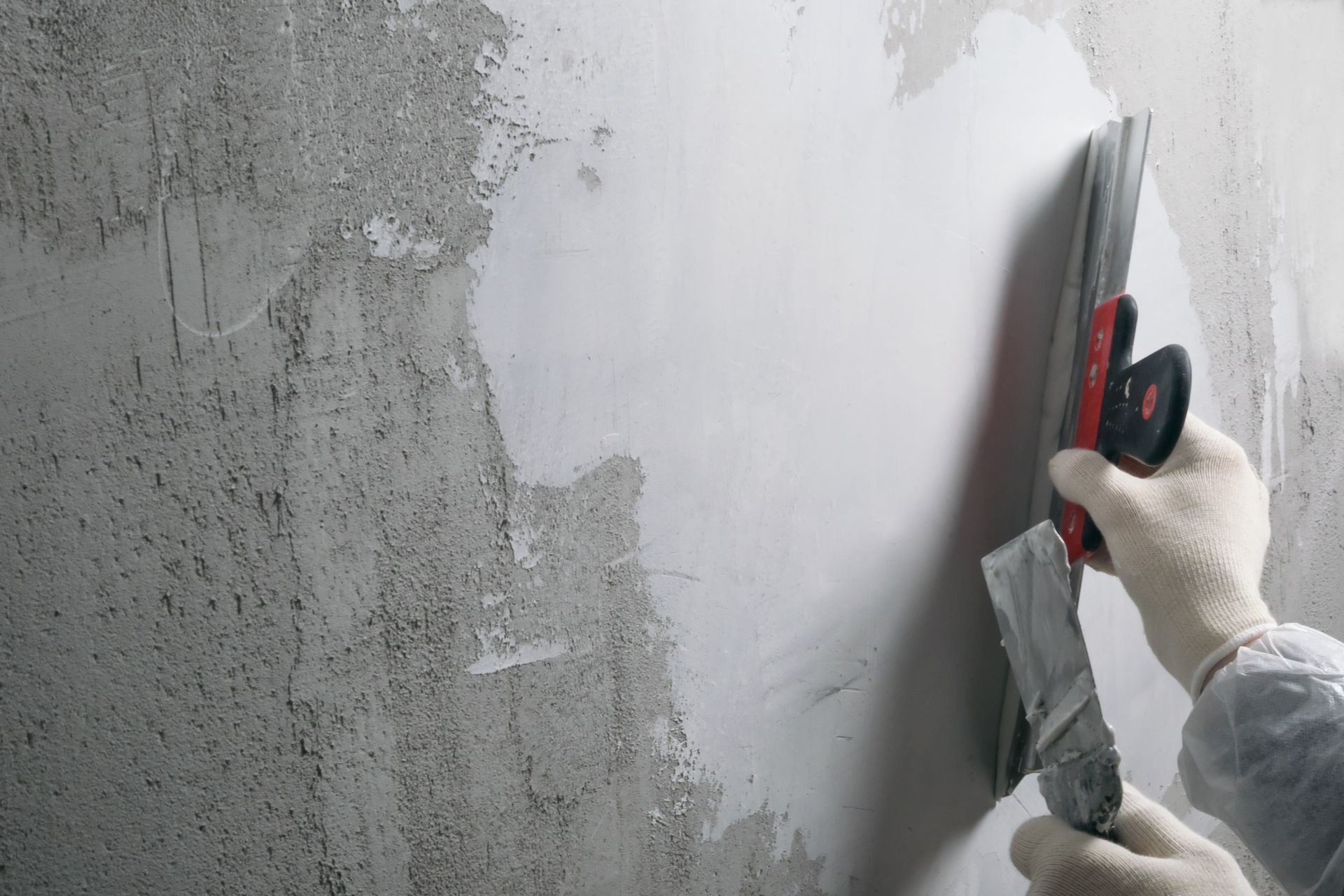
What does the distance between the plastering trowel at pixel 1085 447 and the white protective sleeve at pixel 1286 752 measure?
111mm

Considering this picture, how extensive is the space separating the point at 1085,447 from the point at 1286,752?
0.40 meters

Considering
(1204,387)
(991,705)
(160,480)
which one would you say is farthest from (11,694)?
(1204,387)

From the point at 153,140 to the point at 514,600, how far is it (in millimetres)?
531

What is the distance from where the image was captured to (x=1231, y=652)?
2.68 ft

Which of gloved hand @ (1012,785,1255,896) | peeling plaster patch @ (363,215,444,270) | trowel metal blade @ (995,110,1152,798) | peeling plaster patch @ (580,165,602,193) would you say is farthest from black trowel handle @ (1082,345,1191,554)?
peeling plaster patch @ (363,215,444,270)

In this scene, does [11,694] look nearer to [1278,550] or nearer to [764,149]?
[764,149]

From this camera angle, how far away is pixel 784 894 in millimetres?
1087

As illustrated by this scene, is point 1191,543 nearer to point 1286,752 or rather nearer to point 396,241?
point 1286,752

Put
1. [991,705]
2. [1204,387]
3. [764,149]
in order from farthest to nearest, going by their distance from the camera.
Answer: [1204,387]
[991,705]
[764,149]

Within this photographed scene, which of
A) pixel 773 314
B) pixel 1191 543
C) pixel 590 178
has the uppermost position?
pixel 590 178

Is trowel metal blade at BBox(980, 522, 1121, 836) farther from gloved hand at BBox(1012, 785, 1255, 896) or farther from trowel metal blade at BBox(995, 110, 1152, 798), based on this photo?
trowel metal blade at BBox(995, 110, 1152, 798)

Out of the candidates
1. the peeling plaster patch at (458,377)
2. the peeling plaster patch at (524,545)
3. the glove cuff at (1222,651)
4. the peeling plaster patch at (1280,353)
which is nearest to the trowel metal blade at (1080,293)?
the glove cuff at (1222,651)

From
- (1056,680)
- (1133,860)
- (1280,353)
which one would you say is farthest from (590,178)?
(1280,353)

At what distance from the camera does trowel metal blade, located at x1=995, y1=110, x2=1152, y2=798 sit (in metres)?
1.14
